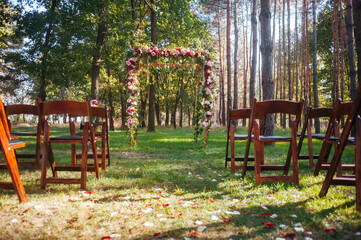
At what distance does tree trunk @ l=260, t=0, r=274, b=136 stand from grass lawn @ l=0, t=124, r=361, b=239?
4.52 m

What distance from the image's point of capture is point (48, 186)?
3.68 meters

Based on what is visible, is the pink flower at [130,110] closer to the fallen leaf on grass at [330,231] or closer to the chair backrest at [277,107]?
the chair backrest at [277,107]

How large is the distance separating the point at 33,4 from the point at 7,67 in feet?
38.0

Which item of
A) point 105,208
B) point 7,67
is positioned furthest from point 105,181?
point 7,67

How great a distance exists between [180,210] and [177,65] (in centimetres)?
712

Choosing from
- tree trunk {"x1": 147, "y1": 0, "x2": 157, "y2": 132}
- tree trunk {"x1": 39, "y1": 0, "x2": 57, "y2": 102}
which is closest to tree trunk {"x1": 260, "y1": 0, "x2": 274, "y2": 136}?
tree trunk {"x1": 147, "y1": 0, "x2": 157, "y2": 132}

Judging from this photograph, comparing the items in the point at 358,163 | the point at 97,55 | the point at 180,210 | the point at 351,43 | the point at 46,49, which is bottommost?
the point at 180,210

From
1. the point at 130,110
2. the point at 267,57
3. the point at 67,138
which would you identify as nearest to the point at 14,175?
the point at 67,138

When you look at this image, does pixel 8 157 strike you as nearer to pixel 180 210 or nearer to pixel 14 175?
pixel 14 175

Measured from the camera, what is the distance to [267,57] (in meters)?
8.50

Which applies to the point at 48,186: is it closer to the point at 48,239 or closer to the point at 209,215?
the point at 48,239

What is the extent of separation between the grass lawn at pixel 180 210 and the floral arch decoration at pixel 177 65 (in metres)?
5.05

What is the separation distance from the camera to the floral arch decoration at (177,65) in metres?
8.87

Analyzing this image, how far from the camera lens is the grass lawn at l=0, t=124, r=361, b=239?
212 centimetres
